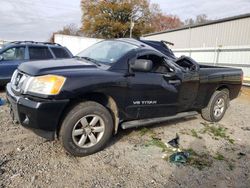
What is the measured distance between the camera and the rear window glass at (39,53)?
8.39 meters

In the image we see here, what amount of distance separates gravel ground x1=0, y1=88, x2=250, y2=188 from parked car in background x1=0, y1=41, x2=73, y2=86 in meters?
3.34

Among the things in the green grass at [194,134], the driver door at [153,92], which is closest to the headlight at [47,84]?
the driver door at [153,92]

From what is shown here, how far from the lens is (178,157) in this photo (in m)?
3.85

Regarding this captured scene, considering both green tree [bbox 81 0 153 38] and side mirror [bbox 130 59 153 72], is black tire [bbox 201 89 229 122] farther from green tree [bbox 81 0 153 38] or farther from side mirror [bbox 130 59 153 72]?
green tree [bbox 81 0 153 38]

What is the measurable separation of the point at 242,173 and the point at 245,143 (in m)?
1.38

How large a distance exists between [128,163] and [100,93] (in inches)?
43.4

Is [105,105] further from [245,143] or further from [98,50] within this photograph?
[245,143]

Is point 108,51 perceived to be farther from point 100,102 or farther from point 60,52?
point 60,52

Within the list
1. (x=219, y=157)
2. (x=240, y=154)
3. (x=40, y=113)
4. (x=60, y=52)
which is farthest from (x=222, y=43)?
(x=40, y=113)

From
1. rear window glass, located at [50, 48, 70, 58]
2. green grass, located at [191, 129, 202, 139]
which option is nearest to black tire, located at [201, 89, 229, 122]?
green grass, located at [191, 129, 202, 139]

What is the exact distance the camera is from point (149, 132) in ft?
16.0

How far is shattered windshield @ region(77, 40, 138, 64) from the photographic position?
4.27 meters

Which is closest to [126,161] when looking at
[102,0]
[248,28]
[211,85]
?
[211,85]

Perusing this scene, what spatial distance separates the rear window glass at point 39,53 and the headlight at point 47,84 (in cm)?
544
